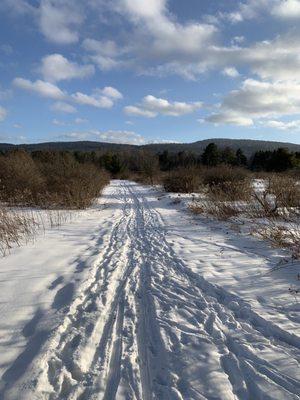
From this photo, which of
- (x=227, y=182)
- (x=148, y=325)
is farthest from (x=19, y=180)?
(x=148, y=325)

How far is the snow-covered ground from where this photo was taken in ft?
10.8

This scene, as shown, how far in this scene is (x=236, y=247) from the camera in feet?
29.2

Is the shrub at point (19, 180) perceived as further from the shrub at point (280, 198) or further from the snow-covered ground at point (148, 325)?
the shrub at point (280, 198)

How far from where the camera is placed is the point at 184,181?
89.1 ft

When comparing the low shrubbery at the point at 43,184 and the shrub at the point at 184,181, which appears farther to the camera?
the shrub at the point at 184,181

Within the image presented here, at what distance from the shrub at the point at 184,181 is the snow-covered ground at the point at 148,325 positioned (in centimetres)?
1834

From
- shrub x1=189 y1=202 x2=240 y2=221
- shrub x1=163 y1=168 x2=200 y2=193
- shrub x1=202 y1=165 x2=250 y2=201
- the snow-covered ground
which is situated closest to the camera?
the snow-covered ground

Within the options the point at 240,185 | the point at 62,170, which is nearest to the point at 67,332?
the point at 240,185

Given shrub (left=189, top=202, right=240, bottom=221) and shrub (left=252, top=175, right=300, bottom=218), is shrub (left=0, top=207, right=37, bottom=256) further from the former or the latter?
shrub (left=252, top=175, right=300, bottom=218)

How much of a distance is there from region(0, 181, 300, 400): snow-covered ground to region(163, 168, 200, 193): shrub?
18.3 meters

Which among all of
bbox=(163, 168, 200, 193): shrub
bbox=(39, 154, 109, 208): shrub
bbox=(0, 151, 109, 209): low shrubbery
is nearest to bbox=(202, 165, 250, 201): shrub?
bbox=(163, 168, 200, 193): shrub

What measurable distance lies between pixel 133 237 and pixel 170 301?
504 centimetres

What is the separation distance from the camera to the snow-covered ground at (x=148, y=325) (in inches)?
130

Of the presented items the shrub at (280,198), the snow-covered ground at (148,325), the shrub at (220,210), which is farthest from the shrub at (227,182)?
the snow-covered ground at (148,325)
